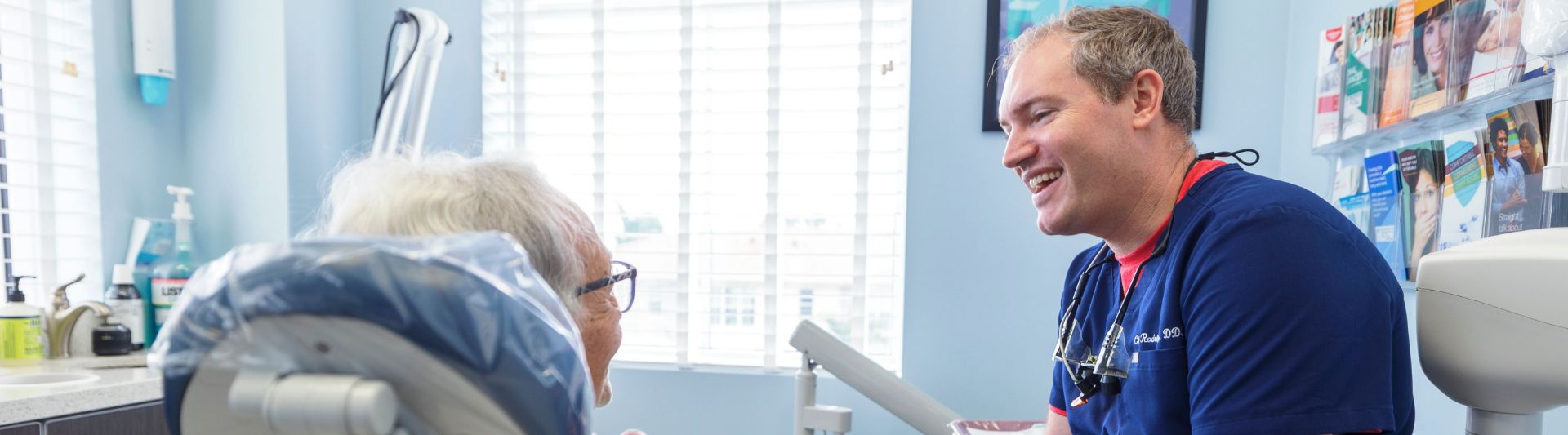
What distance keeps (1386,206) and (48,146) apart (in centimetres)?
256

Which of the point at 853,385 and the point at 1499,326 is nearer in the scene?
the point at 1499,326

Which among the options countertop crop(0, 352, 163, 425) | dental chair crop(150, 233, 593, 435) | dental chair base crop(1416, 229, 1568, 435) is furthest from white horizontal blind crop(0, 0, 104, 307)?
dental chair base crop(1416, 229, 1568, 435)

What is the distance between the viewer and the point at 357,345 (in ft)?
1.26

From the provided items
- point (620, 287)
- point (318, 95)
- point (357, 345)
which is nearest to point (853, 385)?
point (620, 287)

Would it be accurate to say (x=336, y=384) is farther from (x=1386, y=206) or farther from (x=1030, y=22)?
(x=1030, y=22)

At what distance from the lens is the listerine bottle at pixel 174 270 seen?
1765 millimetres

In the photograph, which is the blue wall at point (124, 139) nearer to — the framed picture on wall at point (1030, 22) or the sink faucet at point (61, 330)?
the sink faucet at point (61, 330)

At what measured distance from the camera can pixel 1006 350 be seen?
1.89 meters

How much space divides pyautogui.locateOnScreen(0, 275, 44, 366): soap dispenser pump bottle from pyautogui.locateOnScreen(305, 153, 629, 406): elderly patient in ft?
4.24

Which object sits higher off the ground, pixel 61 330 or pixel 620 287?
pixel 620 287

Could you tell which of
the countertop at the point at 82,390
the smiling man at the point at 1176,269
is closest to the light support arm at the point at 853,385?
the smiling man at the point at 1176,269

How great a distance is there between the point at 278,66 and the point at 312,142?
0.21 m

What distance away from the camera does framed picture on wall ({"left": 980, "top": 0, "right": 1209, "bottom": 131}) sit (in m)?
1.75

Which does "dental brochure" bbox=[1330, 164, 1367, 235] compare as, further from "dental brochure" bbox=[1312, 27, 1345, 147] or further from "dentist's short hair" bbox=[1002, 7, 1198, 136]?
"dentist's short hair" bbox=[1002, 7, 1198, 136]
